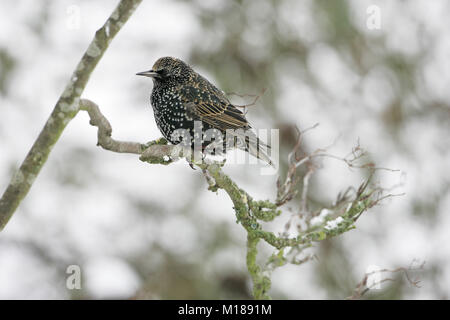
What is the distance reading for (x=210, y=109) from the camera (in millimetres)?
5441

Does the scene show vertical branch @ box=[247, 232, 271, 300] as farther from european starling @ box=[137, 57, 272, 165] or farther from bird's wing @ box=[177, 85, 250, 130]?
bird's wing @ box=[177, 85, 250, 130]

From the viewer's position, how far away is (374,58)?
11805 mm

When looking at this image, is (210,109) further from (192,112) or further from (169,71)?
(169,71)

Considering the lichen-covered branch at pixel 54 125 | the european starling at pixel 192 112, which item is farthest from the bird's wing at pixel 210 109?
the lichen-covered branch at pixel 54 125

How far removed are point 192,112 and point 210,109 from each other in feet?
0.66

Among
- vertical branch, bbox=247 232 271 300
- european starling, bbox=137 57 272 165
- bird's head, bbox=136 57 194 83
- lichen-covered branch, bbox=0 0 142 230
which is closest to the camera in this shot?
lichen-covered branch, bbox=0 0 142 230

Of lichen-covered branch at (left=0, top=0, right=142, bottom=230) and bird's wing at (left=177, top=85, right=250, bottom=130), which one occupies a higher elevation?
bird's wing at (left=177, top=85, right=250, bottom=130)

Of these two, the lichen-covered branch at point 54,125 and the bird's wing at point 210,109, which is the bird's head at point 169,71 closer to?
the bird's wing at point 210,109

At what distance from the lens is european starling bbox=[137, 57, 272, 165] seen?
527 cm

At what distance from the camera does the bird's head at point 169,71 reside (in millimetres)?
5504

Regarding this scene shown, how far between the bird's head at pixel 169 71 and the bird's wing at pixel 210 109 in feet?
0.46

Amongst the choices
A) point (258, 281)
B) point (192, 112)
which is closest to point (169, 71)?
point (192, 112)

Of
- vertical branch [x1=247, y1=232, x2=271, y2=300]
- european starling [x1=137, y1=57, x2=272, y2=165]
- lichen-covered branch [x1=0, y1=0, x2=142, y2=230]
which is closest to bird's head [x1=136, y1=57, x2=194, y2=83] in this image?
european starling [x1=137, y1=57, x2=272, y2=165]
